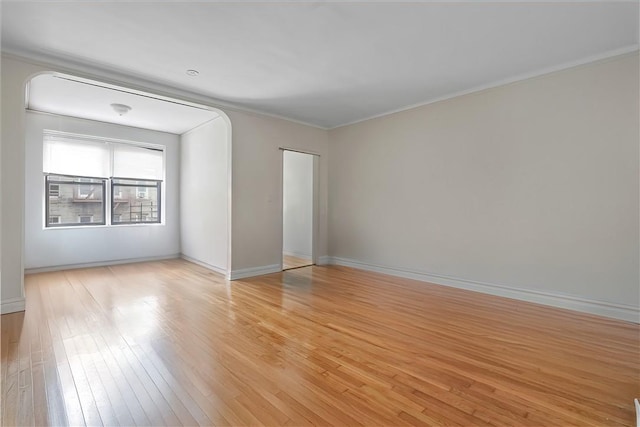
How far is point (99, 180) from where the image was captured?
5609 millimetres

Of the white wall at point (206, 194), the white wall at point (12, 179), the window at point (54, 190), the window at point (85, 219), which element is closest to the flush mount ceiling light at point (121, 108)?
the white wall at point (206, 194)

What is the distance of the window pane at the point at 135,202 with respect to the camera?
5.81m

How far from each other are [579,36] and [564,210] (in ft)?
5.75

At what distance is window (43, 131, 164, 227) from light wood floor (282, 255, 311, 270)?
2.94m

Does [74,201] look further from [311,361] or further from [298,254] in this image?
[311,361]

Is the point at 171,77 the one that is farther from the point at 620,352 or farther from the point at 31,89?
the point at 620,352

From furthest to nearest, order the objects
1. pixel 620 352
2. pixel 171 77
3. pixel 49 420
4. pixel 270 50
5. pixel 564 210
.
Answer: pixel 171 77, pixel 564 210, pixel 270 50, pixel 620 352, pixel 49 420

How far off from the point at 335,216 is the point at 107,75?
4.10 m

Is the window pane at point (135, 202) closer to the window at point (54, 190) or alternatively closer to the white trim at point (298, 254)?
the window at point (54, 190)

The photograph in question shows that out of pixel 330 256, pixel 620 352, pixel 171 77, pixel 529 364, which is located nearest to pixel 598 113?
pixel 620 352

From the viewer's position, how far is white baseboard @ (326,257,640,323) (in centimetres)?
301

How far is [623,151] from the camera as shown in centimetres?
300

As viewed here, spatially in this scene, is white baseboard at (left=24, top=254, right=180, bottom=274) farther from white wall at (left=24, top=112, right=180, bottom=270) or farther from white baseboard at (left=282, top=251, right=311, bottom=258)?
white baseboard at (left=282, top=251, right=311, bottom=258)

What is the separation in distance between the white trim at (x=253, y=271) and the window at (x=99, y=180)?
285 cm
